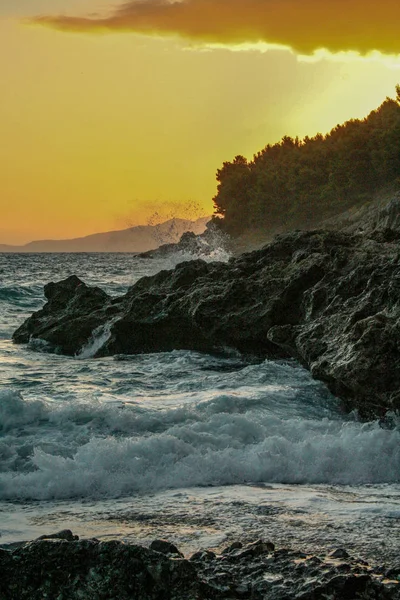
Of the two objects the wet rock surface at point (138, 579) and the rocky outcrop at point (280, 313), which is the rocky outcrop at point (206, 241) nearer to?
the rocky outcrop at point (280, 313)

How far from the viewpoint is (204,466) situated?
7.68 metres

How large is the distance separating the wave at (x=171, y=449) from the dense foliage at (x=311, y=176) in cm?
6358

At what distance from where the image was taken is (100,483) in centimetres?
723

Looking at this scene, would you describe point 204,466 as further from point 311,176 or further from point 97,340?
point 311,176

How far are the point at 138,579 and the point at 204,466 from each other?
3518mm

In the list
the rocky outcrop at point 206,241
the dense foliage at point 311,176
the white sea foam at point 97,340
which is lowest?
the white sea foam at point 97,340

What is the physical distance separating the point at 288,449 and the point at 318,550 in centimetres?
287

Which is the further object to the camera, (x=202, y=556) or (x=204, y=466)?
(x=204, y=466)

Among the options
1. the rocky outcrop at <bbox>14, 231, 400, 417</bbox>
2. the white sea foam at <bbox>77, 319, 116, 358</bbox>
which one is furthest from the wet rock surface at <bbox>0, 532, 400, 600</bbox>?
the white sea foam at <bbox>77, 319, 116, 358</bbox>

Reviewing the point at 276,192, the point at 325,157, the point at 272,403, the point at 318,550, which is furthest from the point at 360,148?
the point at 318,550

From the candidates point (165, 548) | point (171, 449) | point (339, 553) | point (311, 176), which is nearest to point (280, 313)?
point (171, 449)

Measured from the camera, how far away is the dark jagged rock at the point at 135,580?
13.6 ft

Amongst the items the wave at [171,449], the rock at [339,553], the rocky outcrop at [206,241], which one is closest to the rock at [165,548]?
the rock at [339,553]

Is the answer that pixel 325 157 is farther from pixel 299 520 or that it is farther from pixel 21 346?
pixel 299 520
